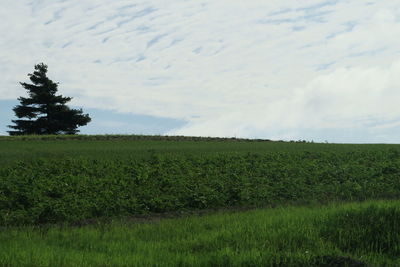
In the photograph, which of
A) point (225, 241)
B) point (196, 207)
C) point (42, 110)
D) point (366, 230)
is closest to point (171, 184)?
point (196, 207)

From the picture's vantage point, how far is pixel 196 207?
16.7m

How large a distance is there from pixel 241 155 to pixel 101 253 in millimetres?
15273

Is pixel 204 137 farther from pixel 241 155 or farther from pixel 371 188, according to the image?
pixel 371 188

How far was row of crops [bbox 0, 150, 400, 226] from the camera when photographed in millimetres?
15523

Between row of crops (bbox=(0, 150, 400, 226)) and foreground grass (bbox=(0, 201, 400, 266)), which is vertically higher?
row of crops (bbox=(0, 150, 400, 226))

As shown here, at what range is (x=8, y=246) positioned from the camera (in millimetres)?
10742

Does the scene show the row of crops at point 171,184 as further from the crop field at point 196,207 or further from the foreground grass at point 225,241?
the foreground grass at point 225,241

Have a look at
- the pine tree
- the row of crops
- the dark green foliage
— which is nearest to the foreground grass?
the dark green foliage

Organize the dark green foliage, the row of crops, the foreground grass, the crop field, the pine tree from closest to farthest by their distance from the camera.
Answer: the foreground grass → the crop field → the dark green foliage → the row of crops → the pine tree

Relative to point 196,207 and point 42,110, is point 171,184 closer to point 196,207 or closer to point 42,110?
point 196,207

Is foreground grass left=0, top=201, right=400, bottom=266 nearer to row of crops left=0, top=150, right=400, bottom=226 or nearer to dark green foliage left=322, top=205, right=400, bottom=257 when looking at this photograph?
dark green foliage left=322, top=205, right=400, bottom=257

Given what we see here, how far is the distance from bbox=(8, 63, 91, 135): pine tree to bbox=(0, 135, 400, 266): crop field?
26.7 meters

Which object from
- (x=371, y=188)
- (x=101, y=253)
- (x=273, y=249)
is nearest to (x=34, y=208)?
(x=101, y=253)

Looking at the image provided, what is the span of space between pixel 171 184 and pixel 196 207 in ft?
6.97
